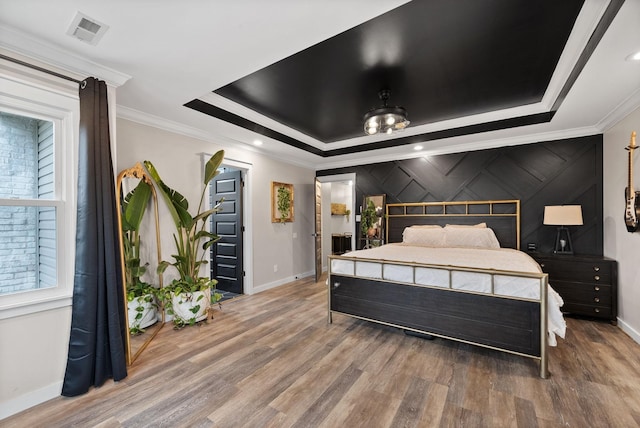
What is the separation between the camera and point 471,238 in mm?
4125

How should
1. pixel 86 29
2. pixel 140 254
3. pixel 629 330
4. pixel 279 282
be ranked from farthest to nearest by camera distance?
pixel 279 282 → pixel 140 254 → pixel 629 330 → pixel 86 29

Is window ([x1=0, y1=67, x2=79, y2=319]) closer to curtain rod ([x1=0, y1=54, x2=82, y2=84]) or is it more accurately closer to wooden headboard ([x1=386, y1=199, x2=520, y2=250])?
curtain rod ([x1=0, y1=54, x2=82, y2=84])

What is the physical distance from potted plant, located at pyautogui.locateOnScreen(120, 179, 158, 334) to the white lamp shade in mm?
5137

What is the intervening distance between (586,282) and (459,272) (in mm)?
2179

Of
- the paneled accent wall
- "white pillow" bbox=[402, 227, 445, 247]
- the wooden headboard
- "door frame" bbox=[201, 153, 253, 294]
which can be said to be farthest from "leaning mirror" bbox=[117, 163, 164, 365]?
the paneled accent wall

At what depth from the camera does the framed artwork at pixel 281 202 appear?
5.24m

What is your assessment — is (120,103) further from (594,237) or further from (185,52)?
(594,237)

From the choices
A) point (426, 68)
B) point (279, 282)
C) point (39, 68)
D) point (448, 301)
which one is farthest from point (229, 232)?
point (426, 68)

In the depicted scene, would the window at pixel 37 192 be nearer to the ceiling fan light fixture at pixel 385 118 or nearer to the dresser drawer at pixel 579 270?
the ceiling fan light fixture at pixel 385 118

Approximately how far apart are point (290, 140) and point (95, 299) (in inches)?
132

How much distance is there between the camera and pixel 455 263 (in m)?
2.81

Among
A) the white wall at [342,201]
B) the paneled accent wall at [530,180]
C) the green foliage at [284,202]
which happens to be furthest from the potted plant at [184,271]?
the white wall at [342,201]

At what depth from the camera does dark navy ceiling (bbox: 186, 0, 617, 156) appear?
192 cm

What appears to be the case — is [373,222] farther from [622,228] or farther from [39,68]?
[39,68]
